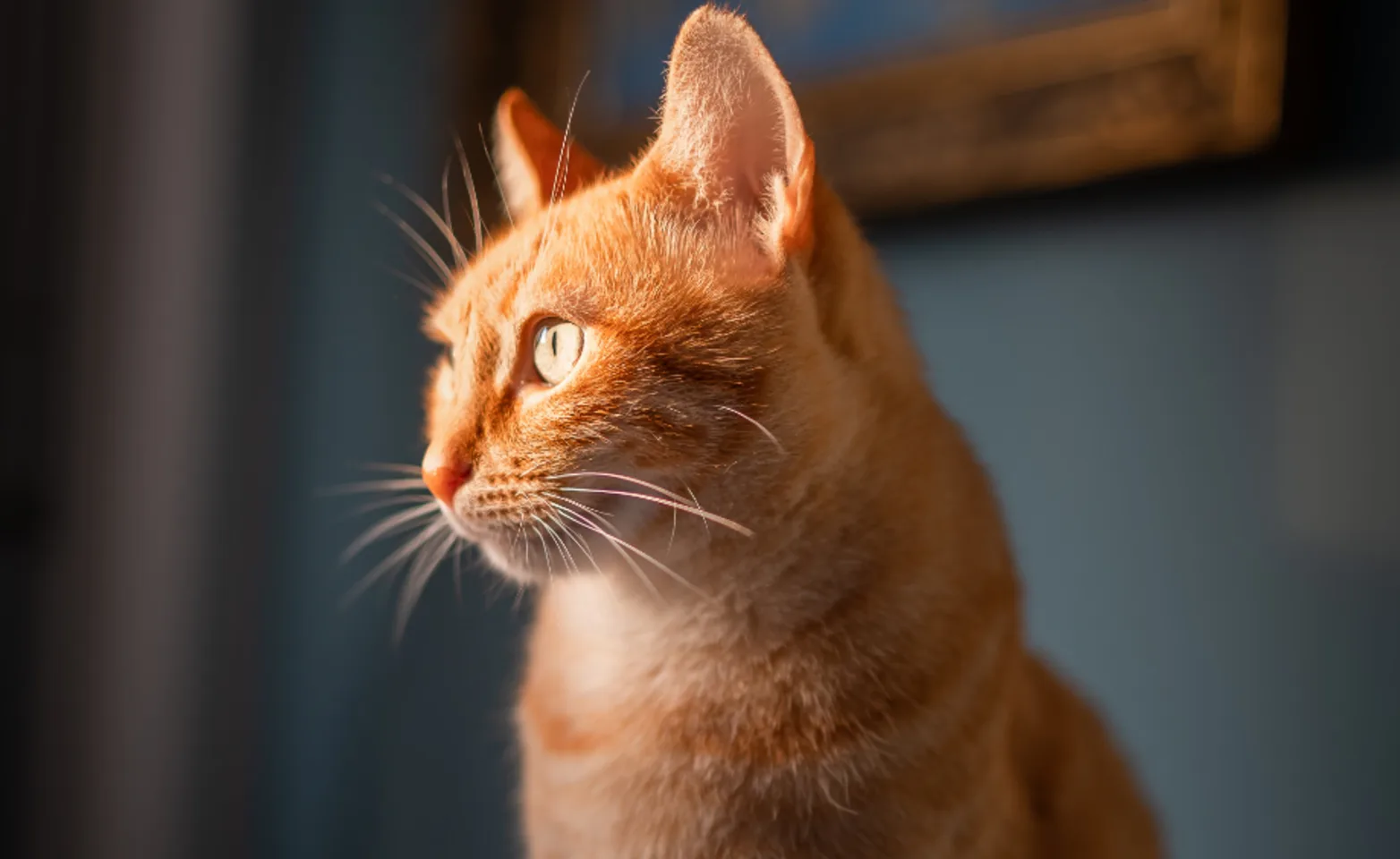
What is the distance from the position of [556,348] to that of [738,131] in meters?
0.15

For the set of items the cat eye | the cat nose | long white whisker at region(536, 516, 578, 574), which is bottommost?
long white whisker at region(536, 516, 578, 574)

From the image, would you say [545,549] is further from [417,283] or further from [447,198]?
[447,198]

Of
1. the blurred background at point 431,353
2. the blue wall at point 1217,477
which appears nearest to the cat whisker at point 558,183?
the blue wall at point 1217,477

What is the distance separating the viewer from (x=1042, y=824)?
2.16ft

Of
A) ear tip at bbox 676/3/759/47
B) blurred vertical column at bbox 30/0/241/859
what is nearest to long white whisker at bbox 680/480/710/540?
ear tip at bbox 676/3/759/47

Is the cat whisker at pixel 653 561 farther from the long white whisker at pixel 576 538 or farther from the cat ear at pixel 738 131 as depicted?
the cat ear at pixel 738 131

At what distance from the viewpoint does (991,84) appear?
108 centimetres

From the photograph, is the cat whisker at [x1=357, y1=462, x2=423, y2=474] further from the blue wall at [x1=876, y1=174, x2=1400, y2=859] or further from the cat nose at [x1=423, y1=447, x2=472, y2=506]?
the blue wall at [x1=876, y1=174, x2=1400, y2=859]

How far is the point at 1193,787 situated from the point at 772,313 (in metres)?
0.68

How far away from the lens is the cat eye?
0.59 m

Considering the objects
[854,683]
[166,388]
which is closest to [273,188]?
[166,388]

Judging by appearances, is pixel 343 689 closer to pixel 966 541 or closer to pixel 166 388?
A: pixel 166 388

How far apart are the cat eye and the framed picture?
519 millimetres

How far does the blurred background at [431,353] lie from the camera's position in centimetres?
90
